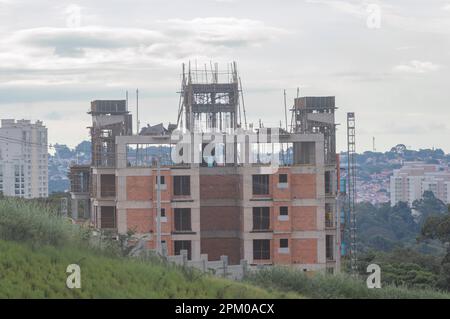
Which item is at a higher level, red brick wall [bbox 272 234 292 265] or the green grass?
the green grass

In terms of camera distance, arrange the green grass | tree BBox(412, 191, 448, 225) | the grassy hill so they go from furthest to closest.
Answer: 1. tree BBox(412, 191, 448, 225)
2. the grassy hill
3. the green grass

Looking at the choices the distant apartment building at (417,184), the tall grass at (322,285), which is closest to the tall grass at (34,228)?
the tall grass at (322,285)

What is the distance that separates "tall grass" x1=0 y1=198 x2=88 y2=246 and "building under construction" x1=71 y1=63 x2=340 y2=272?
18.3 m

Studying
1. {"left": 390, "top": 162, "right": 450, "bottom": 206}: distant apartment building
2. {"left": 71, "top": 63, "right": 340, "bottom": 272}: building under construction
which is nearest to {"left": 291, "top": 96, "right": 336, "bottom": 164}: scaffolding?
{"left": 71, "top": 63, "right": 340, "bottom": 272}: building under construction

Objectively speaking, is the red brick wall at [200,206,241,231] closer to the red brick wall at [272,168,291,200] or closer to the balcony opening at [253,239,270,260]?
the balcony opening at [253,239,270,260]

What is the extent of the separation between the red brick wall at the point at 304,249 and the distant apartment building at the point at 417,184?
5795 inches

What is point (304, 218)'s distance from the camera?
40906mm

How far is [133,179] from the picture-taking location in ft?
134

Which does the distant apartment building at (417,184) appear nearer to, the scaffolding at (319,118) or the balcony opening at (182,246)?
the scaffolding at (319,118)

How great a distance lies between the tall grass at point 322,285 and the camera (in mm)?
20359

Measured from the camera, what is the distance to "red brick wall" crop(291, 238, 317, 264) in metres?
40.8
